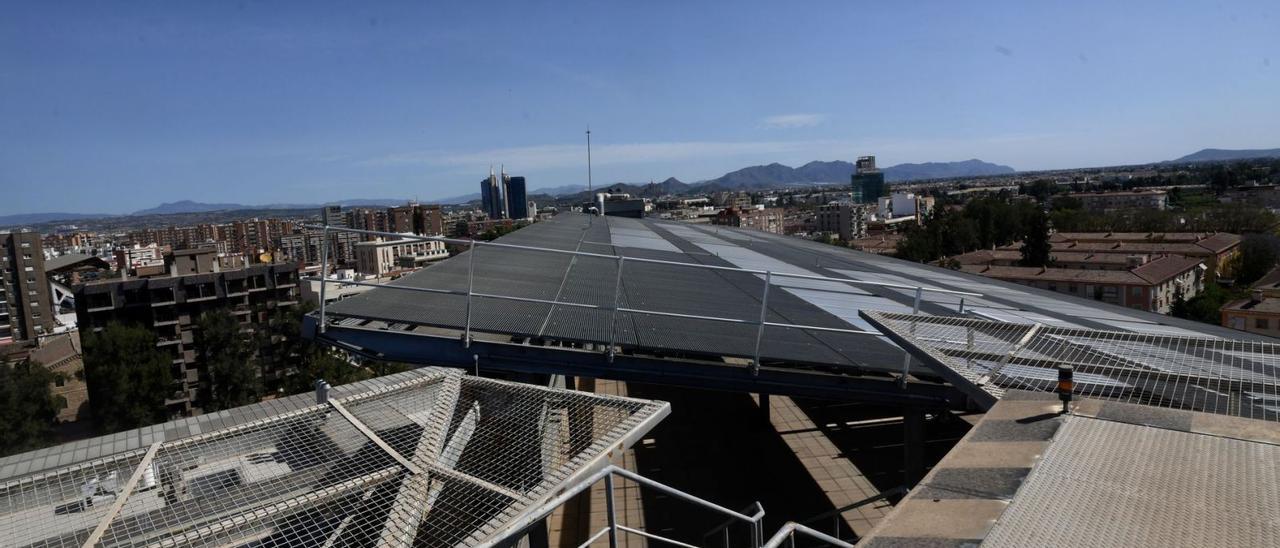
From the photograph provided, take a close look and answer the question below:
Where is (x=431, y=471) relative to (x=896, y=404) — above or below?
above

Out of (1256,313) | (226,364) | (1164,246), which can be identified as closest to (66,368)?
(226,364)

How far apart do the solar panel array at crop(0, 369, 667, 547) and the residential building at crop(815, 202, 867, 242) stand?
3995 inches

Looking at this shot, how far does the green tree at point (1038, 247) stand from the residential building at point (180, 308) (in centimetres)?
4758

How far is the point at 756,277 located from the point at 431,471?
628 centimetres

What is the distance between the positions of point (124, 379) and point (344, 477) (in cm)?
3073

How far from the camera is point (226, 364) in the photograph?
1160 inches

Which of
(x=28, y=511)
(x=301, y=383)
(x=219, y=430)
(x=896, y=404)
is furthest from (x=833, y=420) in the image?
(x=301, y=383)

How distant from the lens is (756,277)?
8422 mm

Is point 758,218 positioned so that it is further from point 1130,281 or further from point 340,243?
point 1130,281

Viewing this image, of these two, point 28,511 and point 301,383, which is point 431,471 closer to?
point 28,511

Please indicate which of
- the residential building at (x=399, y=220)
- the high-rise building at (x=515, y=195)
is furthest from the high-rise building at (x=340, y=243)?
the high-rise building at (x=515, y=195)

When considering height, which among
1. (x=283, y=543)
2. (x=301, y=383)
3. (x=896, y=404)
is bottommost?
(x=301, y=383)

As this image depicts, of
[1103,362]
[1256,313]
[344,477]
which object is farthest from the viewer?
[1256,313]

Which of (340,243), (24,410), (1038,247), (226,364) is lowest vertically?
(24,410)
